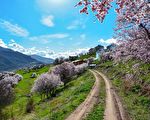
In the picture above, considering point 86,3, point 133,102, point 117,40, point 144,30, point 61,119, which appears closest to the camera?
point 86,3

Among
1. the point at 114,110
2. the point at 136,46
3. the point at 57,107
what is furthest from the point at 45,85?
the point at 136,46

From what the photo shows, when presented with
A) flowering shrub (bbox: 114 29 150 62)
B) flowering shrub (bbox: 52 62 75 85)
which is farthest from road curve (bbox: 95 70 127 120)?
flowering shrub (bbox: 52 62 75 85)

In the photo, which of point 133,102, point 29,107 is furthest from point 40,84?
point 133,102

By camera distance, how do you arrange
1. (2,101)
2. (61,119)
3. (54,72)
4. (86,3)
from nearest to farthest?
(86,3)
(61,119)
(2,101)
(54,72)

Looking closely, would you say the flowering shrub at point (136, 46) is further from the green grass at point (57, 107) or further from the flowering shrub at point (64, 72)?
the flowering shrub at point (64, 72)

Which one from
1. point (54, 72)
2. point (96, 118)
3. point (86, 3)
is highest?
point (54, 72)

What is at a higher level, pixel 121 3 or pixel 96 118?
pixel 121 3

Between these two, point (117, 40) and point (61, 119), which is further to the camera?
point (61, 119)

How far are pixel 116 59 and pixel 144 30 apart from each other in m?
6.18

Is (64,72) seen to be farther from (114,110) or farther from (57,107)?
(114,110)

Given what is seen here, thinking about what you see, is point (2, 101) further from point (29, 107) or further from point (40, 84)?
point (40, 84)

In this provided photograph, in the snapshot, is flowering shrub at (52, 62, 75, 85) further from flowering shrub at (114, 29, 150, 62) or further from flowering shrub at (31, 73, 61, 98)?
flowering shrub at (114, 29, 150, 62)

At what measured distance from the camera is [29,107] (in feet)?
224

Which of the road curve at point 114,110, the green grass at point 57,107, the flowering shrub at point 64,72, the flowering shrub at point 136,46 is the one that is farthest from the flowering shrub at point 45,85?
the flowering shrub at point 136,46
